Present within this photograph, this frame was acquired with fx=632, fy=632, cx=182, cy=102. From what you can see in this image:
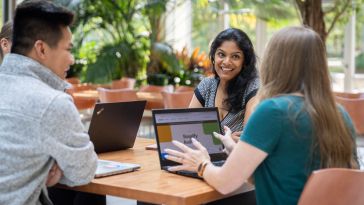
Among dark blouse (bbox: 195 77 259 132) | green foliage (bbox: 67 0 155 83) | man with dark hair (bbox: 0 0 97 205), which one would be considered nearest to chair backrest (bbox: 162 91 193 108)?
green foliage (bbox: 67 0 155 83)

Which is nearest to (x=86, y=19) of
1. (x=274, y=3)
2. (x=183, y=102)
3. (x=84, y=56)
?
(x=84, y=56)

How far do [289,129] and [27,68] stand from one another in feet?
3.14

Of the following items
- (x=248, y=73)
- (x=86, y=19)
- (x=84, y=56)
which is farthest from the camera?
(x=84, y=56)

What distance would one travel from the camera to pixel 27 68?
2277 millimetres

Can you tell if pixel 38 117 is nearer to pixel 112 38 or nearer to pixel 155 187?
pixel 155 187

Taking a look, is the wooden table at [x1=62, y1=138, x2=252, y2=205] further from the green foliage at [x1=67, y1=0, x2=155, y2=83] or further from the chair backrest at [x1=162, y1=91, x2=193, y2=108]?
the green foliage at [x1=67, y1=0, x2=155, y2=83]

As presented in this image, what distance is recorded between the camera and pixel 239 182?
7.38 feet

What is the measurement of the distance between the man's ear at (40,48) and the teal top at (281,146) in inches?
30.8

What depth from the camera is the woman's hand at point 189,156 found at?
2472 millimetres

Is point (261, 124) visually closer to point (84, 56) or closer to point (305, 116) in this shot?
point (305, 116)

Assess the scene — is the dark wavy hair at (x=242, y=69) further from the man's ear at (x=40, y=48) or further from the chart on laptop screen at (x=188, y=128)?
the man's ear at (x=40, y=48)

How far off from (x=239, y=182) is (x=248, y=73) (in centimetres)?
149

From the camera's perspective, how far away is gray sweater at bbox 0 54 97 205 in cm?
217

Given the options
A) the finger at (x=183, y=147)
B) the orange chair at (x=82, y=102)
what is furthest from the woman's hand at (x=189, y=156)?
the orange chair at (x=82, y=102)
